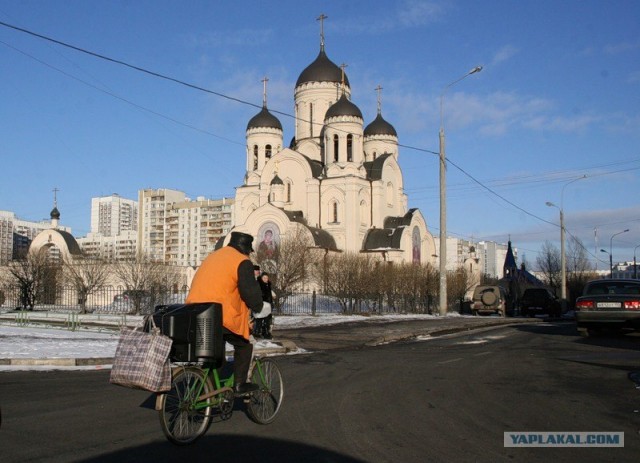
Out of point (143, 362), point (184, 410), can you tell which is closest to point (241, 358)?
point (184, 410)

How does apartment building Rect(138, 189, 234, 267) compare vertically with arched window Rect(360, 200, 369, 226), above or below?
above

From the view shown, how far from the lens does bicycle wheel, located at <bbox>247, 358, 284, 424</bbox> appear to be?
6.90 m

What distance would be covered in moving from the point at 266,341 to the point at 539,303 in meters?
→ 26.1

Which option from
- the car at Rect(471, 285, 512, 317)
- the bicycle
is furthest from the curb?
the car at Rect(471, 285, 512, 317)

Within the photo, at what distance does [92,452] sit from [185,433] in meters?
0.78

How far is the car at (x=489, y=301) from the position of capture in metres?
37.8

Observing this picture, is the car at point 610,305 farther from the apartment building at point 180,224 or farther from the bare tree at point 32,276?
the apartment building at point 180,224

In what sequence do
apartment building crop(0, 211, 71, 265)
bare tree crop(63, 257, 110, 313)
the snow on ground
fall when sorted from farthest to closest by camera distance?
apartment building crop(0, 211, 71, 265), bare tree crop(63, 257, 110, 313), the snow on ground

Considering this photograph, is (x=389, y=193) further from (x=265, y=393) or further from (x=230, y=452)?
(x=230, y=452)

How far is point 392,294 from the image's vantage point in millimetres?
40156

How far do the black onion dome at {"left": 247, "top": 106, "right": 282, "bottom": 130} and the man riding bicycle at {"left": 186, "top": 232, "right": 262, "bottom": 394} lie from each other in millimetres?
62587

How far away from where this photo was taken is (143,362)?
5699 mm

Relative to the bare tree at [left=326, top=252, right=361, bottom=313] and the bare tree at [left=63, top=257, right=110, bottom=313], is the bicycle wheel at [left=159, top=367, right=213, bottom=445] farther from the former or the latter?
the bare tree at [left=63, top=257, right=110, bottom=313]

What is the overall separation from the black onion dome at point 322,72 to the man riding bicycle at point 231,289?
60.8m
